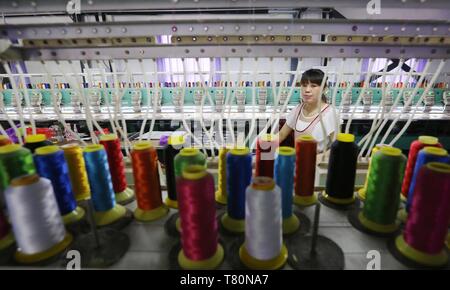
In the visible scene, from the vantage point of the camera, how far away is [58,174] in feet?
2.18

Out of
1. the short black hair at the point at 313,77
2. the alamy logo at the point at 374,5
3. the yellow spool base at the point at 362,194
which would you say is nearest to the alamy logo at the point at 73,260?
the yellow spool base at the point at 362,194

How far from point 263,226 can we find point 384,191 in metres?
0.35

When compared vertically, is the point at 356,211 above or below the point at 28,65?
below

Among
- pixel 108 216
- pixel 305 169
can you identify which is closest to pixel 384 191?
pixel 305 169

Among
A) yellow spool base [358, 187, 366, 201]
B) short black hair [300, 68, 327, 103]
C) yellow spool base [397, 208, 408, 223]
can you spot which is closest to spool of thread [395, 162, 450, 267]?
yellow spool base [397, 208, 408, 223]

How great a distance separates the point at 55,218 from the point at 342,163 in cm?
80

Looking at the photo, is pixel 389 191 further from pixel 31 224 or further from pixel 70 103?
pixel 70 103

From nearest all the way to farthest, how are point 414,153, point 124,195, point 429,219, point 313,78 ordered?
point 429,219, point 414,153, point 124,195, point 313,78

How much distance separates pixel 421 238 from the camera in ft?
1.88

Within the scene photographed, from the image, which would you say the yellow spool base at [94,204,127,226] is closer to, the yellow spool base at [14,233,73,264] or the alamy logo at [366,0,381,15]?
the yellow spool base at [14,233,73,264]

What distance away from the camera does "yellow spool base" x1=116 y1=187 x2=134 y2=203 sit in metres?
0.84

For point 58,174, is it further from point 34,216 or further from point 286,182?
point 286,182

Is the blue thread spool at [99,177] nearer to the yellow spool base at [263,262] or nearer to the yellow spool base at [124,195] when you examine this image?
the yellow spool base at [124,195]
